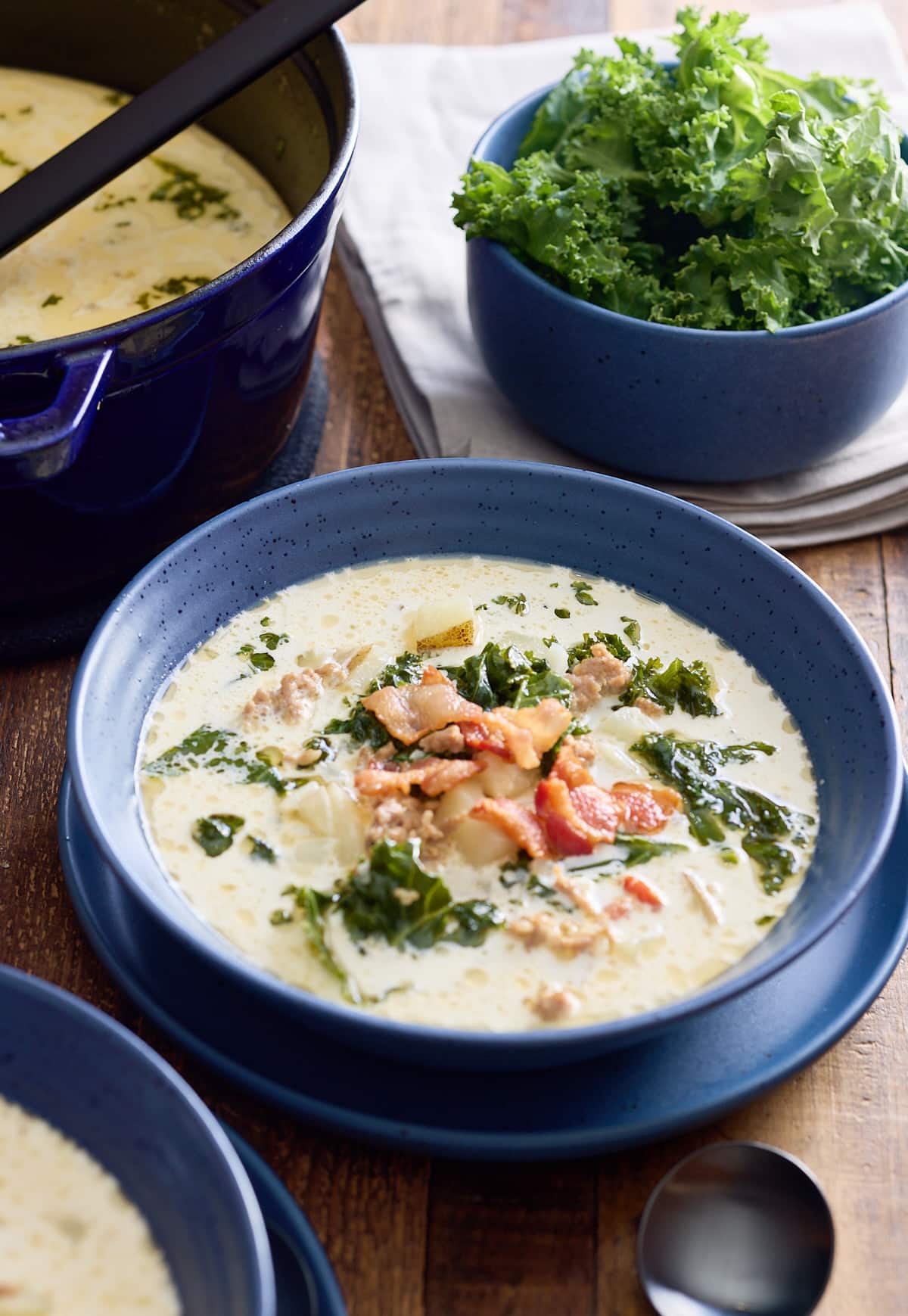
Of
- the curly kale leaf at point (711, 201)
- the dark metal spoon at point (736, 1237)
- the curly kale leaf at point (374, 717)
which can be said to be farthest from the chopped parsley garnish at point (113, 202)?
the dark metal spoon at point (736, 1237)

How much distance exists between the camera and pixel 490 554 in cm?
277

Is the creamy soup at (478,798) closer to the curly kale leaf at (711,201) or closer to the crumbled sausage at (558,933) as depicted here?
the crumbled sausage at (558,933)

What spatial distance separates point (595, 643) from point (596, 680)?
10cm

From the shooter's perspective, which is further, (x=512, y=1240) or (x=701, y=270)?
(x=701, y=270)

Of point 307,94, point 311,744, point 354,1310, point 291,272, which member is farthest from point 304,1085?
point 307,94

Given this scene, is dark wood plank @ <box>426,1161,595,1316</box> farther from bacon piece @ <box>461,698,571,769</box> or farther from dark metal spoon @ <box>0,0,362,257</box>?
dark metal spoon @ <box>0,0,362,257</box>

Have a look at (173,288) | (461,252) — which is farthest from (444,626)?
(461,252)

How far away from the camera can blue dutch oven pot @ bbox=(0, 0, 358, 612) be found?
7.61ft

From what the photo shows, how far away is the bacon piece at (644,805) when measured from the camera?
2.26m

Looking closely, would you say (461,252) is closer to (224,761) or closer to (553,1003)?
(224,761)

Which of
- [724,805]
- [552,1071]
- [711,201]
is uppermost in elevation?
[711,201]

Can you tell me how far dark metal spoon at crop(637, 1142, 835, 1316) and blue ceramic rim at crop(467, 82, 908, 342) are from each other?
1.57 m

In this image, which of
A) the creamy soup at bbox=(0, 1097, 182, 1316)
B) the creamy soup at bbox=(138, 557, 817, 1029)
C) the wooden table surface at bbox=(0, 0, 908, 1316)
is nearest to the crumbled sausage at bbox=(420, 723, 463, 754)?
the creamy soup at bbox=(138, 557, 817, 1029)

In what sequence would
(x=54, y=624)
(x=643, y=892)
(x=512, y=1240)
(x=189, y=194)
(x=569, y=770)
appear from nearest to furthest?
(x=512, y=1240)
(x=643, y=892)
(x=569, y=770)
(x=54, y=624)
(x=189, y=194)
